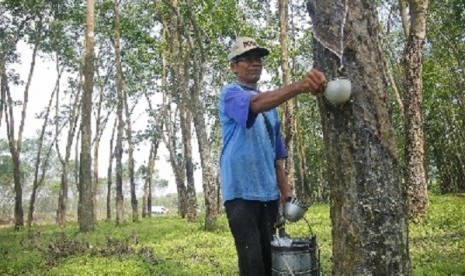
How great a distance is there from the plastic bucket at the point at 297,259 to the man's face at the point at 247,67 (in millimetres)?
1338

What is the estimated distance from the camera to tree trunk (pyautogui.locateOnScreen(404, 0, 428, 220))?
11.0 meters

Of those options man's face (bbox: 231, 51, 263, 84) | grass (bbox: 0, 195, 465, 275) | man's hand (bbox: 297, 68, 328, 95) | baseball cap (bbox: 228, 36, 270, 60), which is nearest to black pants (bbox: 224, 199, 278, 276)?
man's face (bbox: 231, 51, 263, 84)

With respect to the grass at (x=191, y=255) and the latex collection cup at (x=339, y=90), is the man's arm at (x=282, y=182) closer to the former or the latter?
the latex collection cup at (x=339, y=90)

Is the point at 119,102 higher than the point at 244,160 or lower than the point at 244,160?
higher

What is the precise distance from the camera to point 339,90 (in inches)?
107

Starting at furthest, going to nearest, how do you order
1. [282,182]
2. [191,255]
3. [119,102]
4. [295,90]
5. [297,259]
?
[119,102] → [191,255] → [282,182] → [297,259] → [295,90]

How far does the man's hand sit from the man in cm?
68

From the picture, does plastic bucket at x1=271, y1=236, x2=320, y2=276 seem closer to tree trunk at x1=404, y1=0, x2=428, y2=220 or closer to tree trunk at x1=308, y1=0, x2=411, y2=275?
tree trunk at x1=308, y1=0, x2=411, y2=275

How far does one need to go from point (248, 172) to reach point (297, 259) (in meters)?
0.81

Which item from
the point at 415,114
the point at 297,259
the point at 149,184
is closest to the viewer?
the point at 297,259

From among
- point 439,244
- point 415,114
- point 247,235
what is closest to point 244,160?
point 247,235

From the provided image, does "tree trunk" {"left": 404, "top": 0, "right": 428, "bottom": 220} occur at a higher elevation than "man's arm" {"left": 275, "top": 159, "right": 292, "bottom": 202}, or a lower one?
higher

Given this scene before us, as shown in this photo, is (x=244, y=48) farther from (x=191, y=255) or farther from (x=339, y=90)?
(x=191, y=255)

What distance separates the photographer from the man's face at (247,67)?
3848mm
